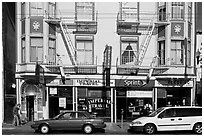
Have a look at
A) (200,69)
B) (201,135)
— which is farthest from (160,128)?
(200,69)

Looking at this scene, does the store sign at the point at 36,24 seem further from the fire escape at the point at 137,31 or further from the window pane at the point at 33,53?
the fire escape at the point at 137,31

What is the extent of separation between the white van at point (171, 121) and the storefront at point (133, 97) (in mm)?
3481

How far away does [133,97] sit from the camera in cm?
1680

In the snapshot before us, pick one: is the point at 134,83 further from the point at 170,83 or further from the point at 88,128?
the point at 88,128

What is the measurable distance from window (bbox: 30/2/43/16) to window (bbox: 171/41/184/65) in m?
8.61

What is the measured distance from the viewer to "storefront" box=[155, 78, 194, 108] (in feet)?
54.9

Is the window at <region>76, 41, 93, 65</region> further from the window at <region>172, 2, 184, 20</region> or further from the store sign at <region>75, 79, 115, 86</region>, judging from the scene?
the window at <region>172, 2, 184, 20</region>

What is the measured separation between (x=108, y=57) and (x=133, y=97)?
10.2 feet

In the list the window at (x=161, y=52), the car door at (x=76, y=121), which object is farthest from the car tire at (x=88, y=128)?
the window at (x=161, y=52)

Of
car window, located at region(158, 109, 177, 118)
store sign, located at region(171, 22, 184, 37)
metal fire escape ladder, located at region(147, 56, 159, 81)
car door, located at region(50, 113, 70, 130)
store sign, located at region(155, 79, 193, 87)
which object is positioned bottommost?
car door, located at region(50, 113, 70, 130)

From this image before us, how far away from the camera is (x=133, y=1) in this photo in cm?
1633

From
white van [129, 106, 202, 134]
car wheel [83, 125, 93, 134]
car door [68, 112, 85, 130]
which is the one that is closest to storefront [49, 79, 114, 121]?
car door [68, 112, 85, 130]

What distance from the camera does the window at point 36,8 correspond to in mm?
16108

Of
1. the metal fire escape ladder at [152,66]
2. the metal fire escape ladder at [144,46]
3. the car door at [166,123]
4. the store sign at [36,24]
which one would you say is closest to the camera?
the car door at [166,123]
